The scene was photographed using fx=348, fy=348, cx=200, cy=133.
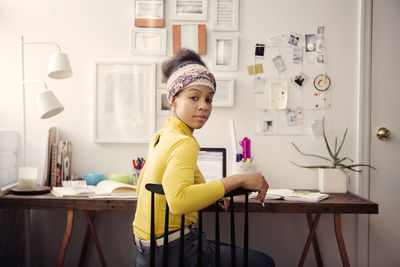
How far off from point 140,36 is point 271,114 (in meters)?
0.99

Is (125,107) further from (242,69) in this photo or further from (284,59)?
(284,59)

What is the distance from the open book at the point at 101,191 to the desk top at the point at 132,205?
5cm

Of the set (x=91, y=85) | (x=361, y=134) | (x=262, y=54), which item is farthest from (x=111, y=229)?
(x=361, y=134)

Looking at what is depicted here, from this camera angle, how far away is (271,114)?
226 cm

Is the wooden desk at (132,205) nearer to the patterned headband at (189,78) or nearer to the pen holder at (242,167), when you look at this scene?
the pen holder at (242,167)

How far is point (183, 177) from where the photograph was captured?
104 centimetres

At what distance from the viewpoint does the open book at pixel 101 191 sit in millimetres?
1835

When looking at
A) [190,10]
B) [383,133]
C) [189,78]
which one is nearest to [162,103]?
[190,10]

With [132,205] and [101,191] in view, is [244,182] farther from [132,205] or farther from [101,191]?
[101,191]

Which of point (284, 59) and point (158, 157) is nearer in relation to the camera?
point (158, 157)

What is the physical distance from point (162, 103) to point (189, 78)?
3.20 ft

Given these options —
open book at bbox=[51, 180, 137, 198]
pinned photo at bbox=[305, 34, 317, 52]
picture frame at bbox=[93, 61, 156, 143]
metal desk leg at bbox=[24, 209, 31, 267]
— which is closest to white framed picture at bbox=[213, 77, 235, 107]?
picture frame at bbox=[93, 61, 156, 143]

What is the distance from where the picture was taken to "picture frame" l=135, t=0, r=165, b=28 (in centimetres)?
223

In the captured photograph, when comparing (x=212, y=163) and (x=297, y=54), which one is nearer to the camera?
(x=212, y=163)
